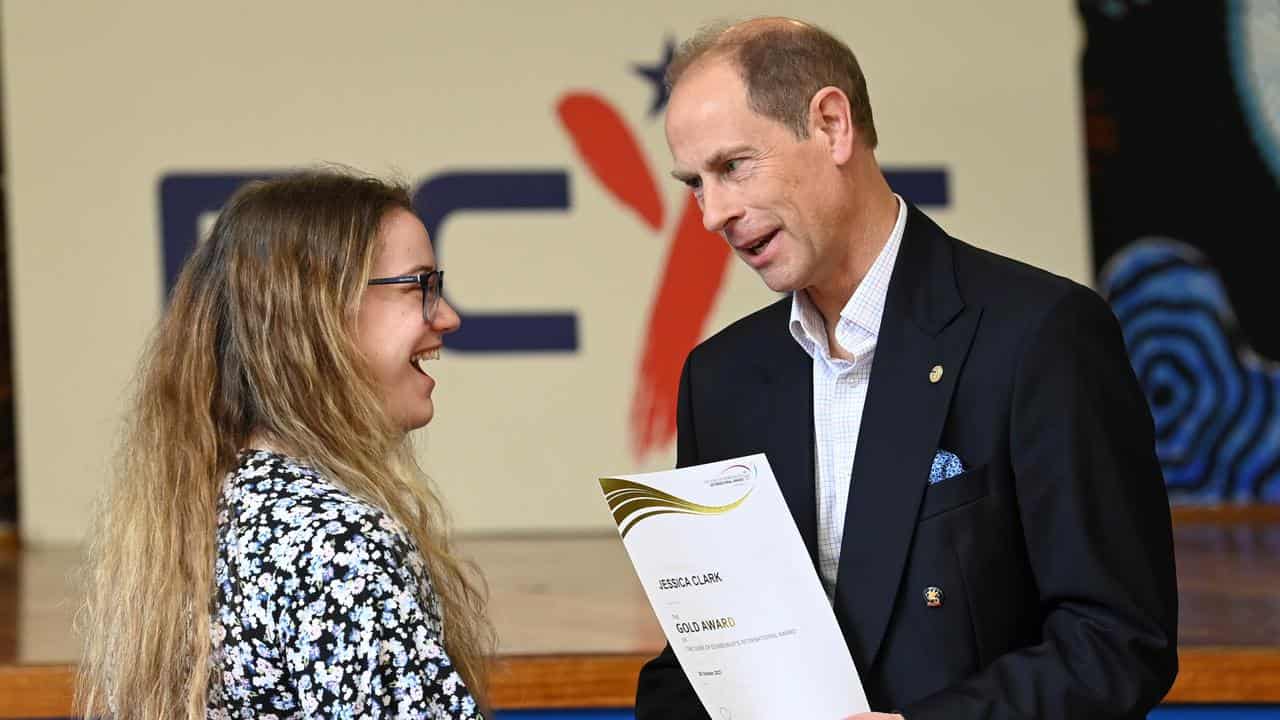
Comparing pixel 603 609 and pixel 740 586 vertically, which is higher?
pixel 740 586

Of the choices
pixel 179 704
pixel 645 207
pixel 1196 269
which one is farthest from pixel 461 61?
pixel 179 704

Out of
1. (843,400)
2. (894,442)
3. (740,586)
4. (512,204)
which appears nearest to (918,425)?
(894,442)

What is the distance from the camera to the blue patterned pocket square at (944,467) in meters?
1.62

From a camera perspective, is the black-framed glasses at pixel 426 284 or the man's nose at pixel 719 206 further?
the man's nose at pixel 719 206

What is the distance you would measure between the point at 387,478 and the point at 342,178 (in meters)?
0.34

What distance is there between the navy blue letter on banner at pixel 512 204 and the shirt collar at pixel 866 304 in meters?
3.64

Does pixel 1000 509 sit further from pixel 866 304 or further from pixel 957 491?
pixel 866 304

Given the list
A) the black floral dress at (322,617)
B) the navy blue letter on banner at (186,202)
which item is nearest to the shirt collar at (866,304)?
the black floral dress at (322,617)

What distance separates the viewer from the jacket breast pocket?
62.9 inches

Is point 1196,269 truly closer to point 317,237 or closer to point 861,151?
point 861,151

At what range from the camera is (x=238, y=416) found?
155cm

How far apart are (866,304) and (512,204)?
378 centimetres

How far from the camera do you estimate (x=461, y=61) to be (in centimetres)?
546

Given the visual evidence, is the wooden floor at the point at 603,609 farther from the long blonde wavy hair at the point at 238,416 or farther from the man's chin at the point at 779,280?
the man's chin at the point at 779,280
